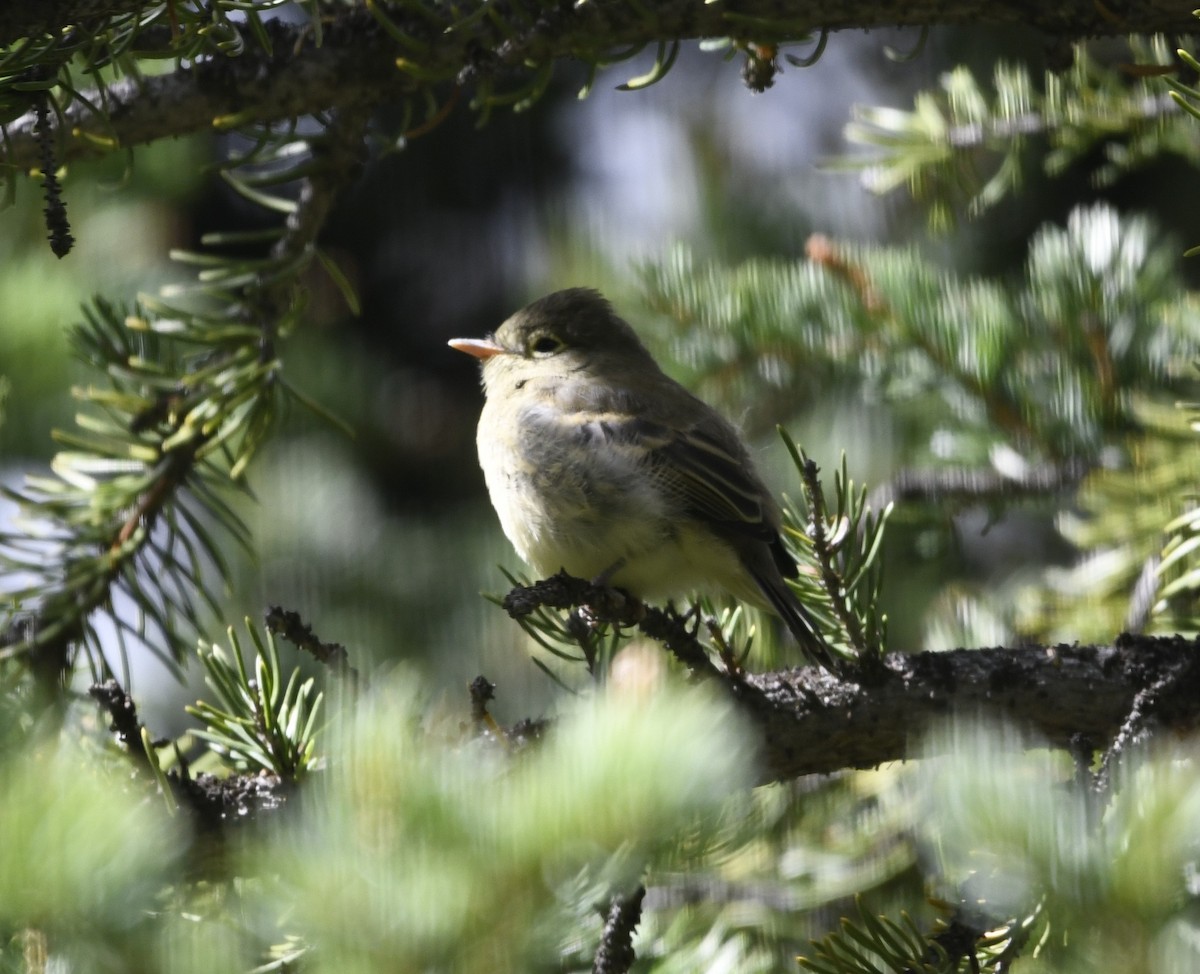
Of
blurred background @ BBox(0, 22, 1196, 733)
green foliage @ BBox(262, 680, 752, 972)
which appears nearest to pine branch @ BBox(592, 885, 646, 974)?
green foliage @ BBox(262, 680, 752, 972)

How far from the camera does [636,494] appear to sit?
307 cm

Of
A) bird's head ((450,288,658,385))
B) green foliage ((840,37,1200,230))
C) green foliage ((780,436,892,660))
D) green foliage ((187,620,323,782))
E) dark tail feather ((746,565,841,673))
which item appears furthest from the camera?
bird's head ((450,288,658,385))

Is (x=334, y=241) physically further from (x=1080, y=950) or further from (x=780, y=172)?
(x=1080, y=950)

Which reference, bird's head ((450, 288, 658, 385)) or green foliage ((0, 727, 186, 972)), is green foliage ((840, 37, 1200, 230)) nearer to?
bird's head ((450, 288, 658, 385))

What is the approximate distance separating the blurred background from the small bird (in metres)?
0.28

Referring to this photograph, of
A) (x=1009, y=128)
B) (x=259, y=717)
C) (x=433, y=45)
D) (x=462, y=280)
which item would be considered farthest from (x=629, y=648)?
(x=462, y=280)

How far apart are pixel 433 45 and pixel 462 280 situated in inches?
132

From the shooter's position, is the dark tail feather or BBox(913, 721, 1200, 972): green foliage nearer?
BBox(913, 721, 1200, 972): green foliage

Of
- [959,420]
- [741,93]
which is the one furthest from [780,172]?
[959,420]

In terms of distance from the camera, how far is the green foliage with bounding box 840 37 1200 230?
111 inches

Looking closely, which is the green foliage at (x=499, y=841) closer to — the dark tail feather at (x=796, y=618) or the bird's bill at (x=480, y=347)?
the dark tail feather at (x=796, y=618)

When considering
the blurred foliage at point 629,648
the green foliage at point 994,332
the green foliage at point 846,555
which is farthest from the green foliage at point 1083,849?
the green foliage at point 994,332

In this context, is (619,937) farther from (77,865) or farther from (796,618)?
(796,618)

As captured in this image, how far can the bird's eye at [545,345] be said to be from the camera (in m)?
3.82
